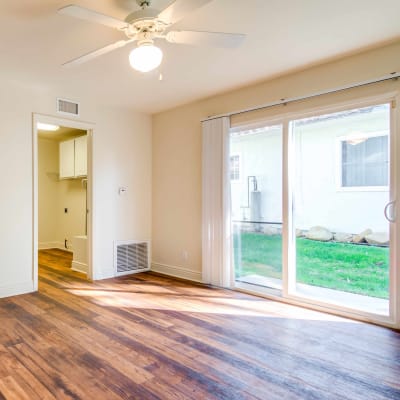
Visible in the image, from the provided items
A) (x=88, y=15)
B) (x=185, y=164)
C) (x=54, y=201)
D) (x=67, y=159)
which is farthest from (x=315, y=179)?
(x=54, y=201)

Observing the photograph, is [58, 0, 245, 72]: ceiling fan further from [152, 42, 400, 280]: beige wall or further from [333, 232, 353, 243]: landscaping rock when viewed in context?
[333, 232, 353, 243]: landscaping rock

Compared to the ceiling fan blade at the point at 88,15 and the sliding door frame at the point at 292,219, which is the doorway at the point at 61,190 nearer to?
the sliding door frame at the point at 292,219

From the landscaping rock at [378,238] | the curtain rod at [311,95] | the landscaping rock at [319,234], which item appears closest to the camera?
the curtain rod at [311,95]

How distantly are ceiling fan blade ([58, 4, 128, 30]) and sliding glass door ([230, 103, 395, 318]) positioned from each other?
2232mm

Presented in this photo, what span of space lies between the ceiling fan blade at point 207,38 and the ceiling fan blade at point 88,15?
344 mm

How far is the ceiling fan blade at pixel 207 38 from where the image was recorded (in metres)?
2.12

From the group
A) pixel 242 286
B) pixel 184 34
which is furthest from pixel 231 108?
pixel 242 286

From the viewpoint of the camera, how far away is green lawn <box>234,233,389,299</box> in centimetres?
310

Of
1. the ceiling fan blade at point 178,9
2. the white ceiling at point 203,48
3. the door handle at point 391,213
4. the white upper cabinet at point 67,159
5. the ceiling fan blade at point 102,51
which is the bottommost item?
the door handle at point 391,213

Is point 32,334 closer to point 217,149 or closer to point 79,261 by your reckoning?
point 79,261

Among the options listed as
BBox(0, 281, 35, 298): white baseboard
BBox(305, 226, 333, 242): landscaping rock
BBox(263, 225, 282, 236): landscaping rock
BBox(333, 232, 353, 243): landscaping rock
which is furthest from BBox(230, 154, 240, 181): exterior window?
BBox(0, 281, 35, 298): white baseboard

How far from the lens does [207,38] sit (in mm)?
2184

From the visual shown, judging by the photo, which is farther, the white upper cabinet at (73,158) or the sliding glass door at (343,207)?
the white upper cabinet at (73,158)

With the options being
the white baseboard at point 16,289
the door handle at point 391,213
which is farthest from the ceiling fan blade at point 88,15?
the white baseboard at point 16,289
